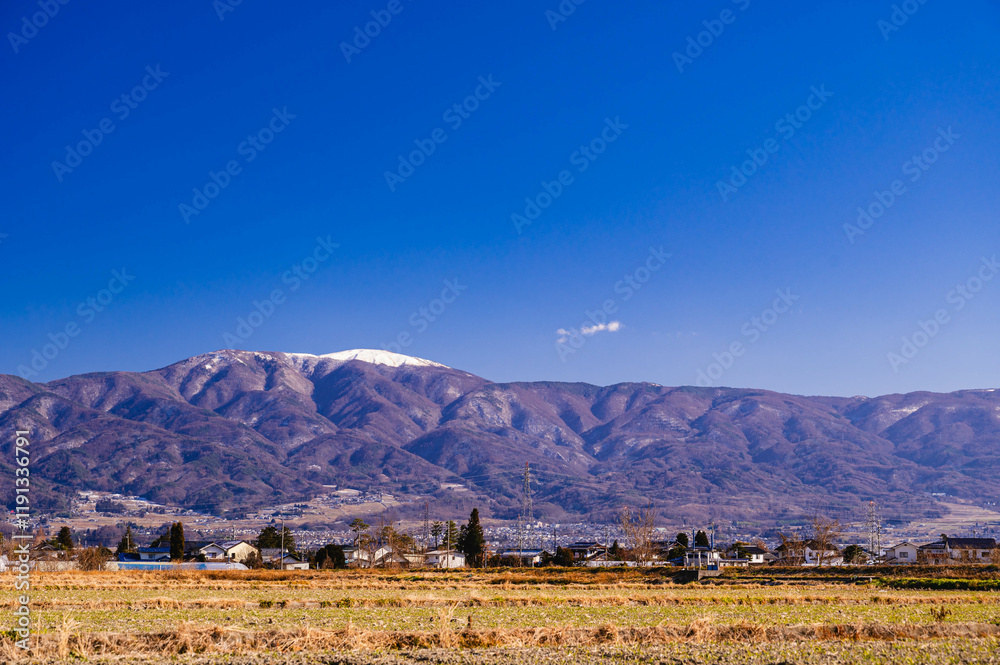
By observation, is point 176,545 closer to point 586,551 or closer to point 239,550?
point 239,550

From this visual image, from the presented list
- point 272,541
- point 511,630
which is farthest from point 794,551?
point 511,630

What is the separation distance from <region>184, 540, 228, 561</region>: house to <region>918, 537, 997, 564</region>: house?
8767cm

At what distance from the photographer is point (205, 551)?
106750 millimetres

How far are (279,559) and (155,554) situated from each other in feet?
57.4

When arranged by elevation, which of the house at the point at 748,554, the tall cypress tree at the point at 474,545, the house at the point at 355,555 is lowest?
the house at the point at 748,554

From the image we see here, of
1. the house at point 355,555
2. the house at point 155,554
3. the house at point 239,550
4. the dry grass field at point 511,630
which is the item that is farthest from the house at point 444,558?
the dry grass field at point 511,630

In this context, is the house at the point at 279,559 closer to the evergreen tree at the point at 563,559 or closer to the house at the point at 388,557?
the house at the point at 388,557

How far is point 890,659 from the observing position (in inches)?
575

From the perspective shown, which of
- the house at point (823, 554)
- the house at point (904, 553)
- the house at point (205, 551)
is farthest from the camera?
the house at point (904, 553)

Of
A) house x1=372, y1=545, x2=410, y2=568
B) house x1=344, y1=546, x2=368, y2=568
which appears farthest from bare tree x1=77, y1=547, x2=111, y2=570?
house x1=344, y1=546, x2=368, y2=568

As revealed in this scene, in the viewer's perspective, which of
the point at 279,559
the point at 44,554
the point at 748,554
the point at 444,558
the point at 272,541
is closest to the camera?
the point at 44,554

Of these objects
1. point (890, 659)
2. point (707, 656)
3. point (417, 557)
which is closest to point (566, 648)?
point (707, 656)

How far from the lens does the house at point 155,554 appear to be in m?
98.9

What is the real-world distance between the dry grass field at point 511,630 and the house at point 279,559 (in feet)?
209
